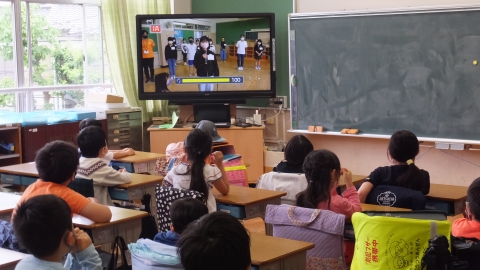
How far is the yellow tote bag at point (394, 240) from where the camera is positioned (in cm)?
243

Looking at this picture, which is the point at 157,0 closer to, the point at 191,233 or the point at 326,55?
the point at 326,55

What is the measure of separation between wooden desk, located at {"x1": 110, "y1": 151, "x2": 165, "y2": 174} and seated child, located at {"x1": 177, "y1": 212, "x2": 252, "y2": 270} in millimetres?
3927

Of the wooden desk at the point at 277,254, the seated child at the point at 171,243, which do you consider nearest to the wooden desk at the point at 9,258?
the seated child at the point at 171,243

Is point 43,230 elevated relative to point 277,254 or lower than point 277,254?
elevated

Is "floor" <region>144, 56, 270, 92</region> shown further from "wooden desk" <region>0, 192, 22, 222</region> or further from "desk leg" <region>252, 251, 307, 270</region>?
"desk leg" <region>252, 251, 307, 270</region>

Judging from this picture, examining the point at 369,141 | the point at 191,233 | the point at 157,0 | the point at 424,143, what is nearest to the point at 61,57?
the point at 157,0

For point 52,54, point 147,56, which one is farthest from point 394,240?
point 52,54

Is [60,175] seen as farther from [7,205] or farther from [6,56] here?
[6,56]

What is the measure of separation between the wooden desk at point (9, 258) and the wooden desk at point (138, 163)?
8.43 ft

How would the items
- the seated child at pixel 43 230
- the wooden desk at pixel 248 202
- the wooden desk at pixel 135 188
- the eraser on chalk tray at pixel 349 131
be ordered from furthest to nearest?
the eraser on chalk tray at pixel 349 131
the wooden desk at pixel 135 188
the wooden desk at pixel 248 202
the seated child at pixel 43 230

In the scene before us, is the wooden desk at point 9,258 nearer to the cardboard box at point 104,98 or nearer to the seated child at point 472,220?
the seated child at point 472,220

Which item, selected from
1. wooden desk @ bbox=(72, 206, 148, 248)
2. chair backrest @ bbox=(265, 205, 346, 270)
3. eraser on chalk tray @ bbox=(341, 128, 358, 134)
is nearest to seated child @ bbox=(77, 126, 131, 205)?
wooden desk @ bbox=(72, 206, 148, 248)

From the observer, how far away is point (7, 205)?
3514 mm

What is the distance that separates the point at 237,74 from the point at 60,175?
13.0ft
